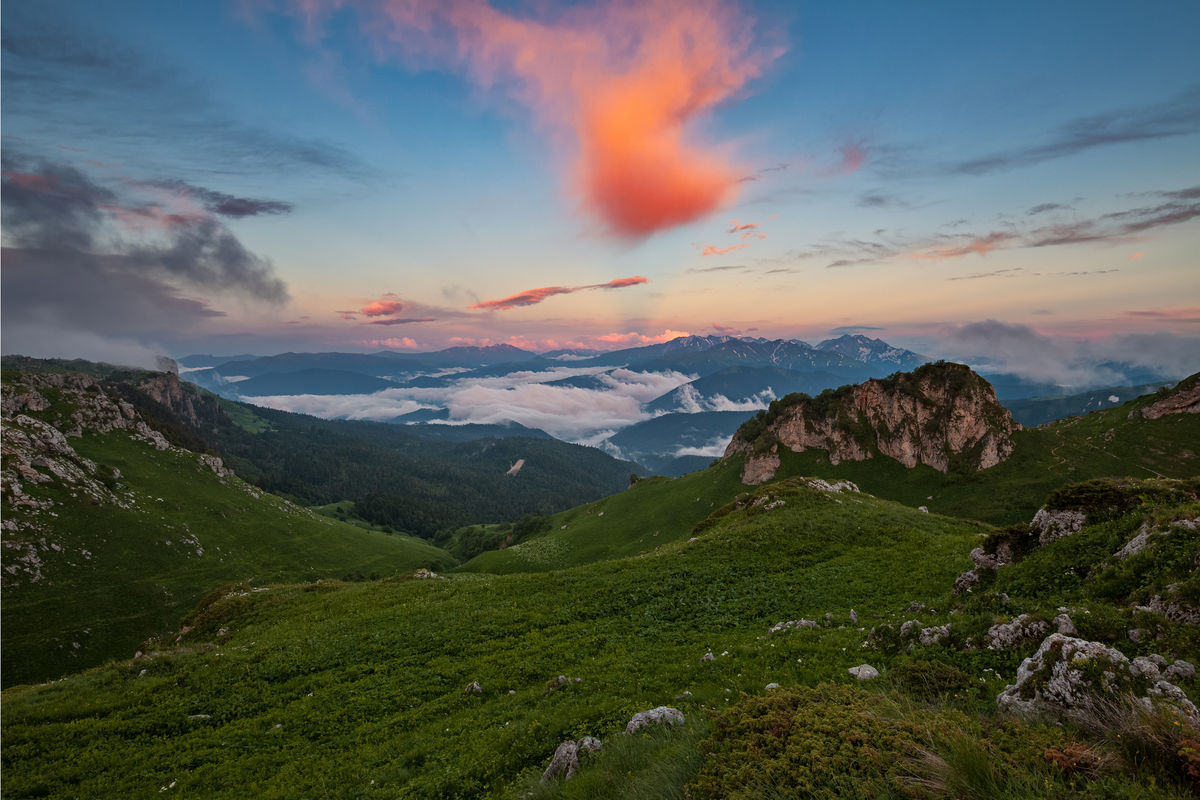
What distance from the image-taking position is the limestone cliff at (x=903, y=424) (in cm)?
10269

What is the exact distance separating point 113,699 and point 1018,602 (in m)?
33.3

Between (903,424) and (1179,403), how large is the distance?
62.2 meters

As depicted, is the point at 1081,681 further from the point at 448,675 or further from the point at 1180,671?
the point at 448,675

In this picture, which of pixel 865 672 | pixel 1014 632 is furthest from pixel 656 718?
pixel 1014 632

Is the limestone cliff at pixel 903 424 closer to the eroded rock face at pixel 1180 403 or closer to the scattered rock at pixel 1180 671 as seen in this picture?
the eroded rock face at pixel 1180 403

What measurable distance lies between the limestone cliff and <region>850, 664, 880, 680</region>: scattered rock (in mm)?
99427

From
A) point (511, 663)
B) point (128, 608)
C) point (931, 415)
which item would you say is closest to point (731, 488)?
point (931, 415)

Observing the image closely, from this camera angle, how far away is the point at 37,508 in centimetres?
7512

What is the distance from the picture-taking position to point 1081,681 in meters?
8.85

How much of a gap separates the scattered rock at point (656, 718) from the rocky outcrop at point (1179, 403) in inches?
6182

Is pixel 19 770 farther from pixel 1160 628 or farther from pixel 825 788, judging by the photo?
pixel 1160 628

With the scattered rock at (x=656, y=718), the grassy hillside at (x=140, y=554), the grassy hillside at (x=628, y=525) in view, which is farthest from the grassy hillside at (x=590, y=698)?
the grassy hillside at (x=140, y=554)

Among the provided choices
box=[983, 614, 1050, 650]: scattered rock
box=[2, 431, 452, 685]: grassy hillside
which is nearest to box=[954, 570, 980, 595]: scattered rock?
box=[983, 614, 1050, 650]: scattered rock

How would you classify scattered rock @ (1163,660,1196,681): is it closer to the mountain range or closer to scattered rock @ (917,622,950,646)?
the mountain range
